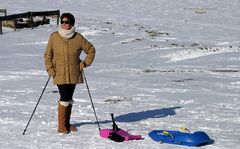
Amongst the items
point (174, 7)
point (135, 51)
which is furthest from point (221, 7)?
point (135, 51)

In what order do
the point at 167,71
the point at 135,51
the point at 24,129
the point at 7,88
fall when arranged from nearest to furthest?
the point at 24,129
the point at 7,88
the point at 167,71
the point at 135,51

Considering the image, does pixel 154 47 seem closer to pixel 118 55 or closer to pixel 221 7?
pixel 118 55

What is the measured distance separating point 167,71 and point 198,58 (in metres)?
4.31

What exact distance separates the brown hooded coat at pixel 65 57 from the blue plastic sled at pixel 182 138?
55.3 inches

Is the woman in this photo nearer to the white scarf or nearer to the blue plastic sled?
the white scarf

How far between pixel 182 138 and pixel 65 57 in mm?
2060

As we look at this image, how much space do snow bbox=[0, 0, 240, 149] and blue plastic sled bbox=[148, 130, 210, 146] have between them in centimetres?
10

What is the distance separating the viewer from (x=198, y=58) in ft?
74.1

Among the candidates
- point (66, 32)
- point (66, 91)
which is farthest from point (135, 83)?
point (66, 32)

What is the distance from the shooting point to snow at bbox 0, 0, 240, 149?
884 cm

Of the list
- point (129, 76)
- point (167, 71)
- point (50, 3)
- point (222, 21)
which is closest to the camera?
point (129, 76)

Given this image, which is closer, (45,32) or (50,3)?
(45,32)

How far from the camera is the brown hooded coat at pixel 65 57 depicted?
27.5 ft

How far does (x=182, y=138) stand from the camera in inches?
312
